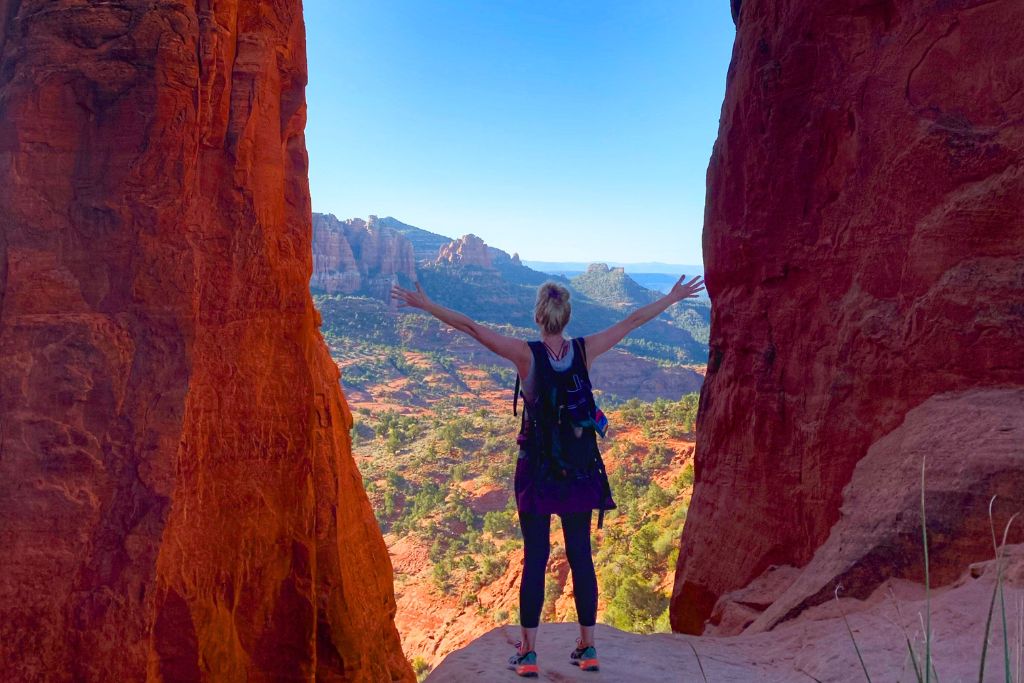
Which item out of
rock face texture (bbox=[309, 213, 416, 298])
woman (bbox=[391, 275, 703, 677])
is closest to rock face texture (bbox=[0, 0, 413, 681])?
woman (bbox=[391, 275, 703, 677])

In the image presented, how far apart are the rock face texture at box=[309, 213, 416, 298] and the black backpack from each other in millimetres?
97161

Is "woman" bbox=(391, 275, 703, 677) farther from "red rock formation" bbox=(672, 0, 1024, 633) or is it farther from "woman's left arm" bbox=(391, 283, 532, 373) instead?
"red rock formation" bbox=(672, 0, 1024, 633)

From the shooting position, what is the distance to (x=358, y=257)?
11406 cm

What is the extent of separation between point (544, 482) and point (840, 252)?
487 cm

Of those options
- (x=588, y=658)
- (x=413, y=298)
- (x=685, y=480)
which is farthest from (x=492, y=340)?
(x=685, y=480)

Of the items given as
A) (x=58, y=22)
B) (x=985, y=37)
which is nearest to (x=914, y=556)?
(x=985, y=37)

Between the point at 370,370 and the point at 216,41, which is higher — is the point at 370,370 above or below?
below

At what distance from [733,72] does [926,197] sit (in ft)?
12.7

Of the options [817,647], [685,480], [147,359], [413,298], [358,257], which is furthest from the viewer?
[358,257]

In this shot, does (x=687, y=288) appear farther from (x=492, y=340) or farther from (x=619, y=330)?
(x=492, y=340)

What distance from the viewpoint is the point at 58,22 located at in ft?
20.4

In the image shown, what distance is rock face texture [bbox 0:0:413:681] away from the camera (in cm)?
599

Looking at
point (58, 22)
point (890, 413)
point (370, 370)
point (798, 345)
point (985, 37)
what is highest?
point (985, 37)

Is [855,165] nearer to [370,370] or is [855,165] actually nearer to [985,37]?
[985,37]
